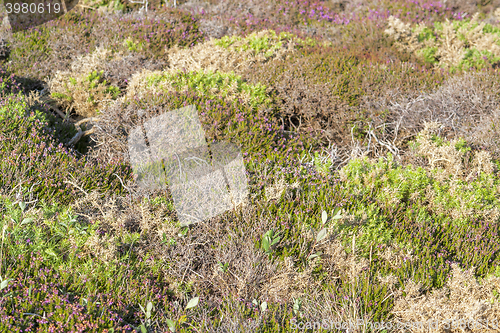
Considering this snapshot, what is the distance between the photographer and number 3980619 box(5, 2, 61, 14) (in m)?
6.81

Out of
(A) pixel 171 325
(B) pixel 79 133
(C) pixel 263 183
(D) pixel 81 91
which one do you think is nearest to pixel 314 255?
(C) pixel 263 183

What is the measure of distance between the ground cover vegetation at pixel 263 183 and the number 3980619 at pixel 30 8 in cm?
50

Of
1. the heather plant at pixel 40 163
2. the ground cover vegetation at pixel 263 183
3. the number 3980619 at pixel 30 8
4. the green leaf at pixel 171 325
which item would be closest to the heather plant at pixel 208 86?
the ground cover vegetation at pixel 263 183

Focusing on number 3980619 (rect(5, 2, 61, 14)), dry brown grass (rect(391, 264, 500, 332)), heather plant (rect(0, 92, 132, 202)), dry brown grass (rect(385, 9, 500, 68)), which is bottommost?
dry brown grass (rect(391, 264, 500, 332))

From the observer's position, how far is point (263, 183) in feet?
12.2

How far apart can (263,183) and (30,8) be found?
631cm

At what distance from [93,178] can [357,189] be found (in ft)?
9.05

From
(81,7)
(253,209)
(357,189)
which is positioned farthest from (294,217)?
(81,7)

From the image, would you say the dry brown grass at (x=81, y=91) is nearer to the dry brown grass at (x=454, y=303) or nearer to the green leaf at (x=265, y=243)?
the green leaf at (x=265, y=243)

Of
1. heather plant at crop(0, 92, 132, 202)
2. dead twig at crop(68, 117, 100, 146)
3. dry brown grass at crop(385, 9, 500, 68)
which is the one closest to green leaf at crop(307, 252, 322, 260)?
heather plant at crop(0, 92, 132, 202)

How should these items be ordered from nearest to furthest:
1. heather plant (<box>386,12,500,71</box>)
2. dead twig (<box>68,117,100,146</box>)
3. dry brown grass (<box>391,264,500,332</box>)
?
1. dry brown grass (<box>391,264,500,332</box>)
2. dead twig (<box>68,117,100,146</box>)
3. heather plant (<box>386,12,500,71</box>)

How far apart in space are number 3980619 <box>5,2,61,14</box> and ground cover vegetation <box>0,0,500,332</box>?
1.65ft

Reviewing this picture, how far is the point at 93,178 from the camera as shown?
12.3ft

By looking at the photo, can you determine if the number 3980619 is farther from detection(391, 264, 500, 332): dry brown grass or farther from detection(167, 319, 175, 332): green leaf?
detection(391, 264, 500, 332): dry brown grass
